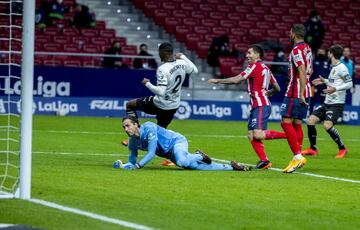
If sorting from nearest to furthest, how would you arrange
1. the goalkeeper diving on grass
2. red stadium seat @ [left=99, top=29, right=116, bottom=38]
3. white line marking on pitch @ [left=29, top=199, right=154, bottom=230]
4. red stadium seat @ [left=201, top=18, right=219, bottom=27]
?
1. white line marking on pitch @ [left=29, top=199, right=154, bottom=230]
2. the goalkeeper diving on grass
3. red stadium seat @ [left=99, top=29, right=116, bottom=38]
4. red stadium seat @ [left=201, top=18, right=219, bottom=27]

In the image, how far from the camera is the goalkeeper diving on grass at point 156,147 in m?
15.6

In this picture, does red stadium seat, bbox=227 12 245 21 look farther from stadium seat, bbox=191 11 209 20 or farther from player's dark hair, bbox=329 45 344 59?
player's dark hair, bbox=329 45 344 59

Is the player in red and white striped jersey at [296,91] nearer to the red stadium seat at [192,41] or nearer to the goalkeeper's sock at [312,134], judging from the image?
the goalkeeper's sock at [312,134]

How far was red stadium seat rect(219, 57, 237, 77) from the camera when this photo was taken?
3478cm

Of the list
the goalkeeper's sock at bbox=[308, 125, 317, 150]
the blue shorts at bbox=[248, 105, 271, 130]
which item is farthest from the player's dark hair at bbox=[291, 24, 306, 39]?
the goalkeeper's sock at bbox=[308, 125, 317, 150]

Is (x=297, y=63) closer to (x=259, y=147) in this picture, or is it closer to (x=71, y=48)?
(x=259, y=147)

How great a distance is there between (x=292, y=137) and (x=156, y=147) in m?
2.23

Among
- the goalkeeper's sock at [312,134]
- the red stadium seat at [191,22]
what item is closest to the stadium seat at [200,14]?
the red stadium seat at [191,22]

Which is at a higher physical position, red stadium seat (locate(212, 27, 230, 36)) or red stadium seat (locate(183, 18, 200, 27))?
red stadium seat (locate(183, 18, 200, 27))

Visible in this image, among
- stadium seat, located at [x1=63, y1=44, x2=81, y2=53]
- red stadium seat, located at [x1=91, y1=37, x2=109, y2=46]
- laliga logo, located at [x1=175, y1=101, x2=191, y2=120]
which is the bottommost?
laliga logo, located at [x1=175, y1=101, x2=191, y2=120]

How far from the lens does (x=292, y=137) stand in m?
16.7

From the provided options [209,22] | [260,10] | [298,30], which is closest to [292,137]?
[298,30]

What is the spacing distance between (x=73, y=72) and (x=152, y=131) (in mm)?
16671

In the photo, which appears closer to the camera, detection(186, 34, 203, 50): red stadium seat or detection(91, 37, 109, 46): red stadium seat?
detection(91, 37, 109, 46): red stadium seat
